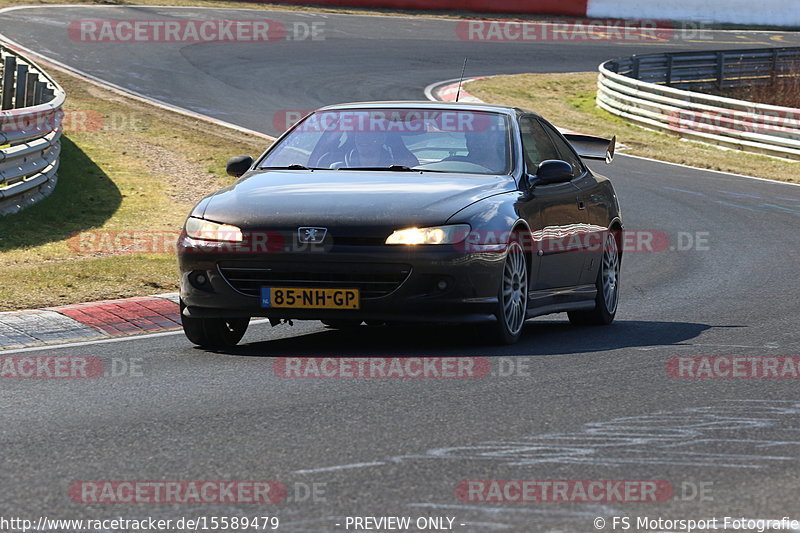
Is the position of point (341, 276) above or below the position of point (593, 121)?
above

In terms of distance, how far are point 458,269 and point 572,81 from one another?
30.2 m

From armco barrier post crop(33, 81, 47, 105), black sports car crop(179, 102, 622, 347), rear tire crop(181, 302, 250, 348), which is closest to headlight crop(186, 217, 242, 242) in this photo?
black sports car crop(179, 102, 622, 347)

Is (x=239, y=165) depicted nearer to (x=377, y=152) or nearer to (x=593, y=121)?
(x=377, y=152)

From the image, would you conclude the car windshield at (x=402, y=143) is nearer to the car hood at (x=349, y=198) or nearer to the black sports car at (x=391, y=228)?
the black sports car at (x=391, y=228)

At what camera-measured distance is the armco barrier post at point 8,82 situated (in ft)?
65.2

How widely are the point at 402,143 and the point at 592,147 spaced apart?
317cm

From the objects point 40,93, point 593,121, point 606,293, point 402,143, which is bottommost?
point 593,121

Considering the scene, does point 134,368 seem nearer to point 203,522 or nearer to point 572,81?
point 203,522

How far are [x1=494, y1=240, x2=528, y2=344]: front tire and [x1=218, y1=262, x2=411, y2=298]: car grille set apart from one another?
2.34 feet

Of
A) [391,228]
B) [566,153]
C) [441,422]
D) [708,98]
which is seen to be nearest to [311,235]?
[391,228]

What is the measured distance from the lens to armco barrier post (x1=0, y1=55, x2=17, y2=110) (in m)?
19.9

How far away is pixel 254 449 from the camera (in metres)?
5.88

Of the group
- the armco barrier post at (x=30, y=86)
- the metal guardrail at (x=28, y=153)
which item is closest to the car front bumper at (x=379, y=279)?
the metal guardrail at (x=28, y=153)

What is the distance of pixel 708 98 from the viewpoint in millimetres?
29594
